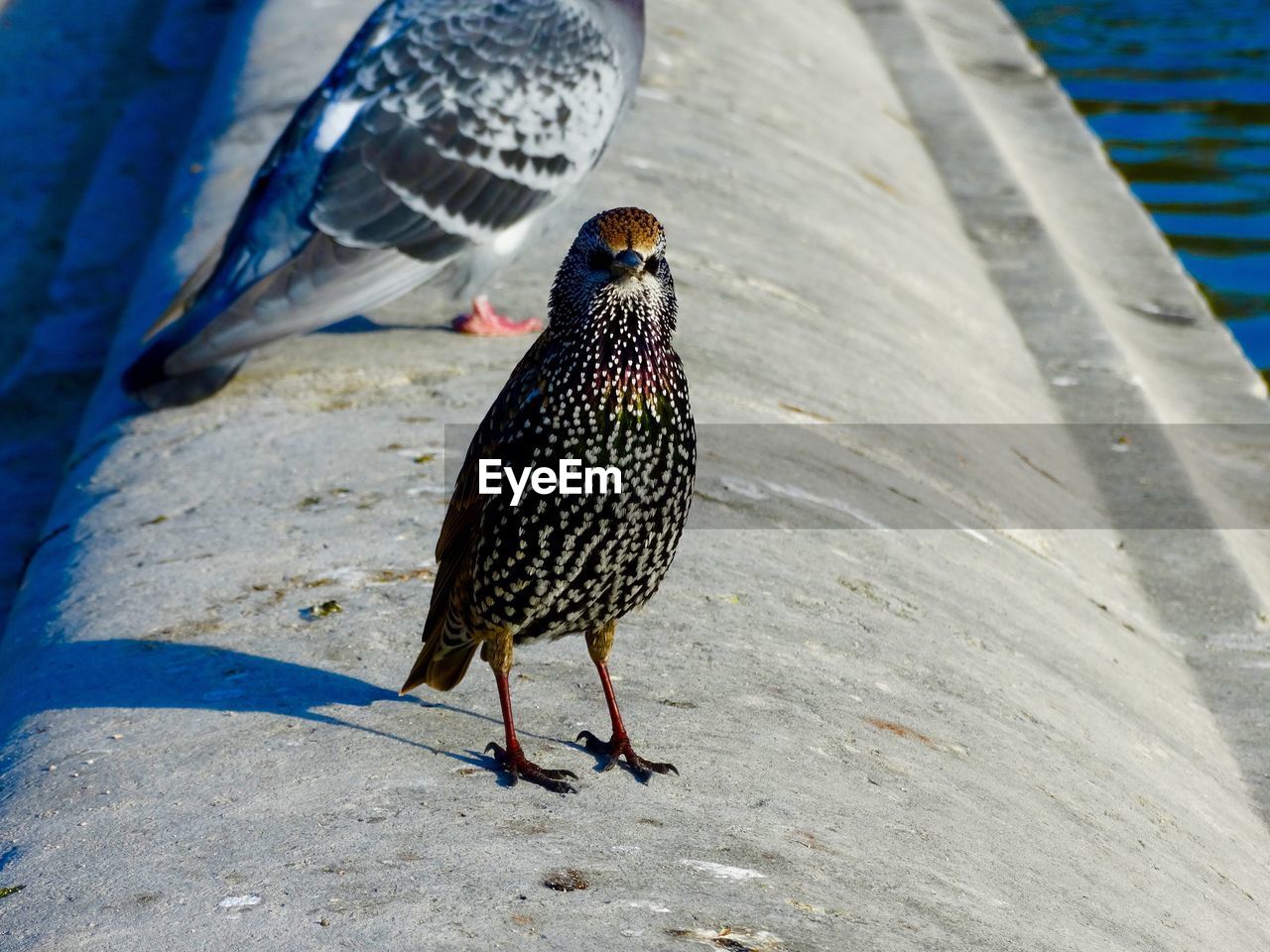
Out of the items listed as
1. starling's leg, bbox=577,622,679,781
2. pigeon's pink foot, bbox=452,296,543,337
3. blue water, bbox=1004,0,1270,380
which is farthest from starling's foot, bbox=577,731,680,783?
blue water, bbox=1004,0,1270,380

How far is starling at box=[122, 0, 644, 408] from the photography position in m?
5.71

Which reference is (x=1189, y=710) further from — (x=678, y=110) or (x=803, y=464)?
(x=678, y=110)

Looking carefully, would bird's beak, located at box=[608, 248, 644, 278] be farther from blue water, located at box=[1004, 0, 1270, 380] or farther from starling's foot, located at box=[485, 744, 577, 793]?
blue water, located at box=[1004, 0, 1270, 380]

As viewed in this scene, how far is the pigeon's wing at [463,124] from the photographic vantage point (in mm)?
5922

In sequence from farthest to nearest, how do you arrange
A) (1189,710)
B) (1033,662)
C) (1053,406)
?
(1053,406)
(1189,710)
(1033,662)

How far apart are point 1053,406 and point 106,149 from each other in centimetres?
597

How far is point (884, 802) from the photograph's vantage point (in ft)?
11.7

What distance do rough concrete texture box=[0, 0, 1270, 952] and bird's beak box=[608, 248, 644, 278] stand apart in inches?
39.9

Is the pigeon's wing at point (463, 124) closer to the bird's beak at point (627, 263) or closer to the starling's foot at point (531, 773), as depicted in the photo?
the bird's beak at point (627, 263)

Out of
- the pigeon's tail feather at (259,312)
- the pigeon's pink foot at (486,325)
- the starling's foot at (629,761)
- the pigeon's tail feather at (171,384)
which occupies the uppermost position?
the starling's foot at (629,761)

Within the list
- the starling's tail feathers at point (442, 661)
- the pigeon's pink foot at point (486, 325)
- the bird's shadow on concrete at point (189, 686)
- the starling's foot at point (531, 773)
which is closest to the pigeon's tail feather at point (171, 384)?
the pigeon's pink foot at point (486, 325)

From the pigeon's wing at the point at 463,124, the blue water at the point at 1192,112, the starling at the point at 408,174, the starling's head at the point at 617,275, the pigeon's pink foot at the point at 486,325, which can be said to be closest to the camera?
the starling's head at the point at 617,275

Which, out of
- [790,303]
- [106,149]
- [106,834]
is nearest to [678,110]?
[790,303]

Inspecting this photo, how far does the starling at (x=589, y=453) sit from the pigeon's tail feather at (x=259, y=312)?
2.44 meters
